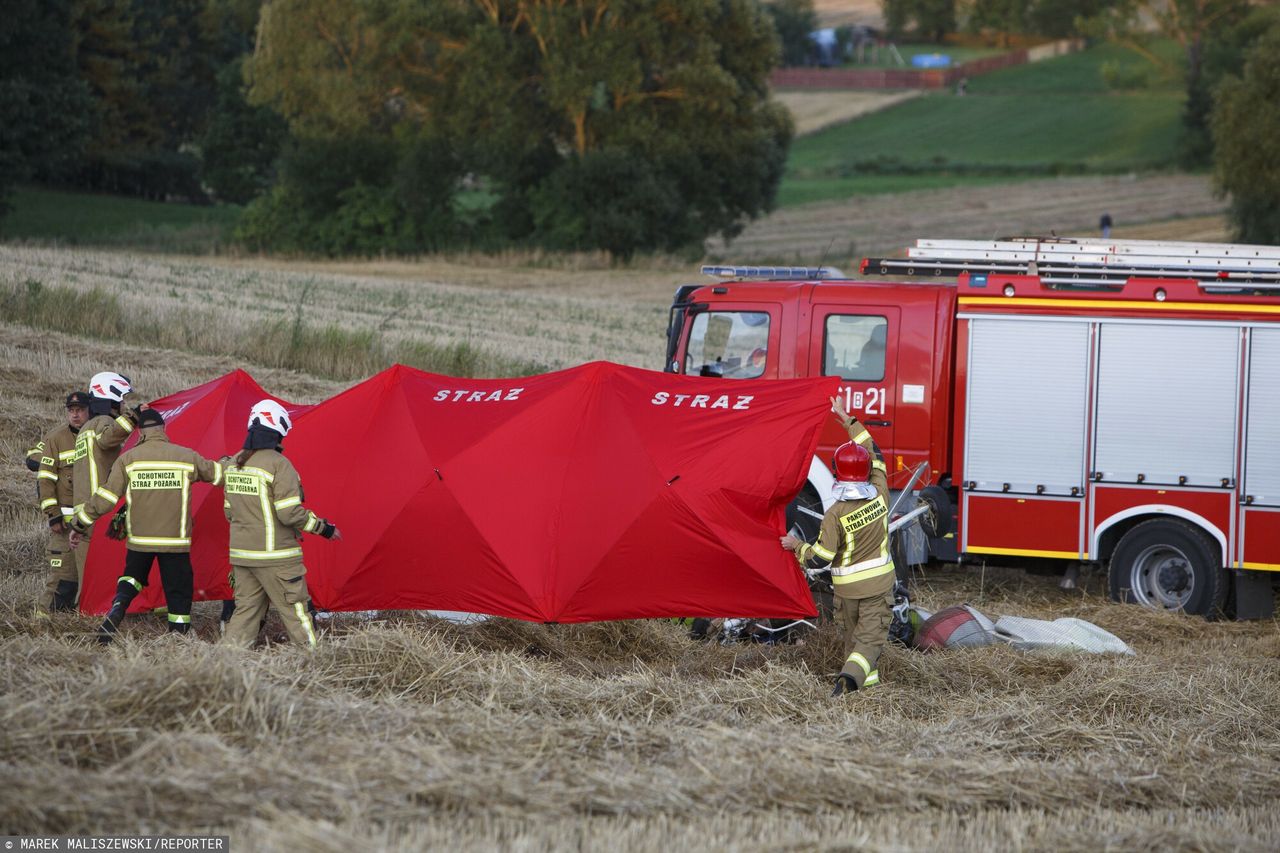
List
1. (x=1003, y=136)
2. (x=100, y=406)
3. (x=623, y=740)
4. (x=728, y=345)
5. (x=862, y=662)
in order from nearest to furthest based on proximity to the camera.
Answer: (x=623, y=740)
(x=862, y=662)
(x=100, y=406)
(x=728, y=345)
(x=1003, y=136)

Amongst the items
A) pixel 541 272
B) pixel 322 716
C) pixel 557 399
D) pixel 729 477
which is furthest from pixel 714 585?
pixel 541 272

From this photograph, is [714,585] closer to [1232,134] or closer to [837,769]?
[837,769]

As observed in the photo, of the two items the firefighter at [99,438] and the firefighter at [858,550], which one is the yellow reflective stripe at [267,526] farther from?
the firefighter at [858,550]

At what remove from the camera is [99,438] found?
36.0 feet

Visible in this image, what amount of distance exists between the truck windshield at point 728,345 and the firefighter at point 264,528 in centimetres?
461

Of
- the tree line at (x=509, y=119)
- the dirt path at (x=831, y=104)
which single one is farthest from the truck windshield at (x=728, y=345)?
the dirt path at (x=831, y=104)

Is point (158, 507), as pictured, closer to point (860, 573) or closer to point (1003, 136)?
point (860, 573)

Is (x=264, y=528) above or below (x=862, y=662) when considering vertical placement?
above

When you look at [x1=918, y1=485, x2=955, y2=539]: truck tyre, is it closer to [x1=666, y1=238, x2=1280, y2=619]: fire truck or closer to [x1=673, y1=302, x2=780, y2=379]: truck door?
[x1=666, y1=238, x2=1280, y2=619]: fire truck

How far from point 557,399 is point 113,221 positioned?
1982 inches

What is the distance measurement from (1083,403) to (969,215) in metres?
43.6

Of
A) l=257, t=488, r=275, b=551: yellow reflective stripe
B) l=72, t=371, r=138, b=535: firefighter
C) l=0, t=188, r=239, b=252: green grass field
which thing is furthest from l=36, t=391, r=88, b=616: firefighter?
l=0, t=188, r=239, b=252: green grass field

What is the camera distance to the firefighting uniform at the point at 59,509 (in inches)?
431

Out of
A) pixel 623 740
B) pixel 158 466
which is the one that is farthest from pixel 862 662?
pixel 158 466
